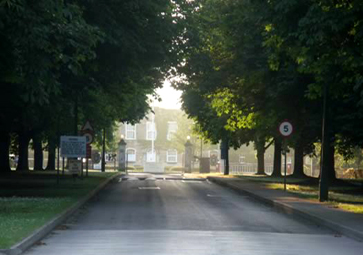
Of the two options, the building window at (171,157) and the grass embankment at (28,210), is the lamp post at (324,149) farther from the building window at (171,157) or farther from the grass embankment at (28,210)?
the building window at (171,157)

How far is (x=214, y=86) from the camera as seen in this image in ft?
141

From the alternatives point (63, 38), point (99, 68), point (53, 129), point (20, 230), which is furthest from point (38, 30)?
point (53, 129)

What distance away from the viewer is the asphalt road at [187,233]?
1433cm

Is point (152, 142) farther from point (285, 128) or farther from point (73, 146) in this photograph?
point (285, 128)

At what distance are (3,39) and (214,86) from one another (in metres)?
22.9

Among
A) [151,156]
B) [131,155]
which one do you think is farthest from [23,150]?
[131,155]

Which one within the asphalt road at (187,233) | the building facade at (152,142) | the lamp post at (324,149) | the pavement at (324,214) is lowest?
the asphalt road at (187,233)

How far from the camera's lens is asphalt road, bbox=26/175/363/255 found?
14333 millimetres

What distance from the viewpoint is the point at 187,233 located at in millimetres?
17312

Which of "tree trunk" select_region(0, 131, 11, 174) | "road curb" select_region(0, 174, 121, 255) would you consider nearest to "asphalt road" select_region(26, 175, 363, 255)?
"road curb" select_region(0, 174, 121, 255)

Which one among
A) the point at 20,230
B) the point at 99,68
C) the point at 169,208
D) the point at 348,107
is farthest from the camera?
the point at 348,107

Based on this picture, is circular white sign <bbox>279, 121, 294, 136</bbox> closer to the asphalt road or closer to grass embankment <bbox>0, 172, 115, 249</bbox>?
the asphalt road

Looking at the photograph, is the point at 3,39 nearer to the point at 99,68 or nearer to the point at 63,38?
the point at 63,38

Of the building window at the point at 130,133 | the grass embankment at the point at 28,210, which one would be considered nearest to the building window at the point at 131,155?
the building window at the point at 130,133
